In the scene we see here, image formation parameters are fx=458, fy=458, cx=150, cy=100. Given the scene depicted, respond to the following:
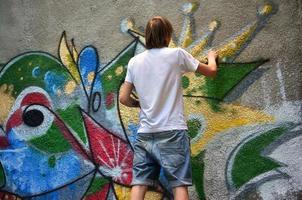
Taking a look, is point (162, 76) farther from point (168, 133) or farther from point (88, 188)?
point (88, 188)

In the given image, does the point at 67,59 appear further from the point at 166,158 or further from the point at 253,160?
the point at 253,160

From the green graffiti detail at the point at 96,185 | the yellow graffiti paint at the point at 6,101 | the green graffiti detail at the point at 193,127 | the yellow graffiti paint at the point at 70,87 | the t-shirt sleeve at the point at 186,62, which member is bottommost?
the green graffiti detail at the point at 96,185

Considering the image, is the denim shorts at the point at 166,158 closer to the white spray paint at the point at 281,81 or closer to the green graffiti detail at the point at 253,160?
the green graffiti detail at the point at 253,160

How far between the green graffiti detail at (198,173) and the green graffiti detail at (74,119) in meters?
1.06

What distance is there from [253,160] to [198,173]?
467 mm

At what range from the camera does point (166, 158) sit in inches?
123

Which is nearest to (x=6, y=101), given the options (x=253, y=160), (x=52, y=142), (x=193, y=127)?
(x=52, y=142)

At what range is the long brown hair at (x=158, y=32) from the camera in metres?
3.17

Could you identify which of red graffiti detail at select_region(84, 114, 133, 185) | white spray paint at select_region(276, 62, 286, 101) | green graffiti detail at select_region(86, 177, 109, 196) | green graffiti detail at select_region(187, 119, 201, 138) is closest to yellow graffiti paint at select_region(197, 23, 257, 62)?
white spray paint at select_region(276, 62, 286, 101)

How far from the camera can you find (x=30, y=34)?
4.54 meters

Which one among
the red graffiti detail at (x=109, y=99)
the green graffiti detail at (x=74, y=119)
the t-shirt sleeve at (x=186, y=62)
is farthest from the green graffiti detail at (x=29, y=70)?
the t-shirt sleeve at (x=186, y=62)

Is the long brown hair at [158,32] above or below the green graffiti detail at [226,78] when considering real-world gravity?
above

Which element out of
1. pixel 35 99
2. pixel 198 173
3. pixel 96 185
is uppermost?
pixel 35 99

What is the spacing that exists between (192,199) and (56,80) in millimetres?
1708
